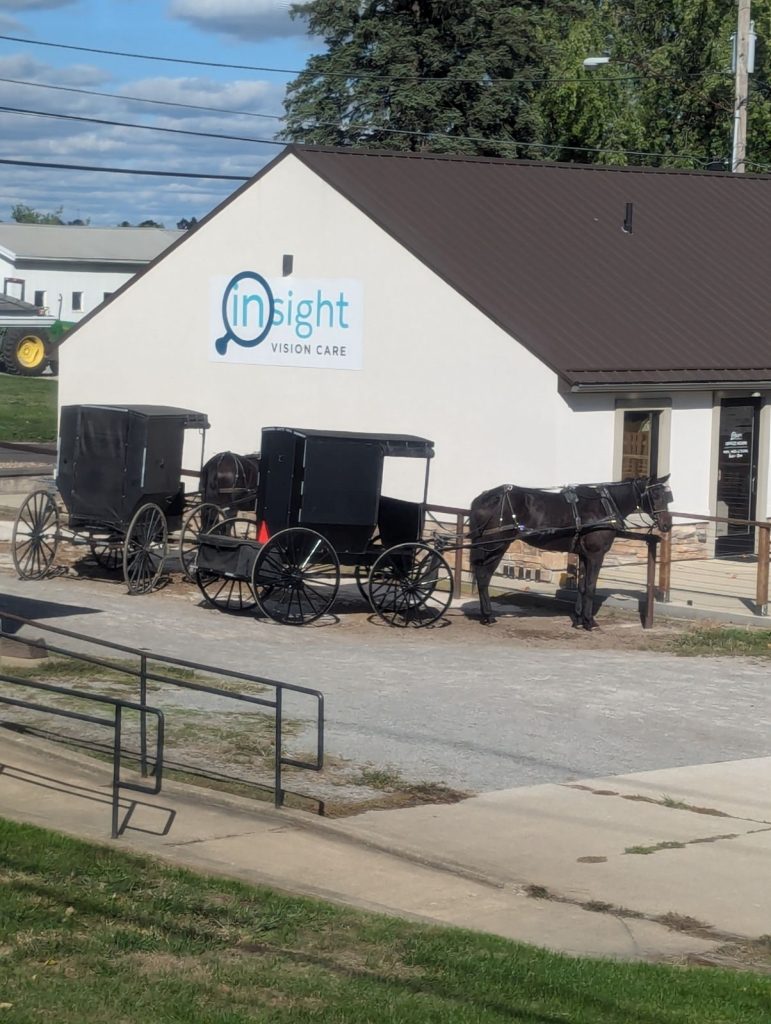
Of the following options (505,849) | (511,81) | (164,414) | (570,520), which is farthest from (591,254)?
(511,81)

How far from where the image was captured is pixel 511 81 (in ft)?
148

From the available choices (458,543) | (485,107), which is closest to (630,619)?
(458,543)

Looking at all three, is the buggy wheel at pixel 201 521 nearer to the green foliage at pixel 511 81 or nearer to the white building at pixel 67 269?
the green foliage at pixel 511 81

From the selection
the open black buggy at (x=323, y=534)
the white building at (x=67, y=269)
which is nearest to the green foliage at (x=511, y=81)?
the open black buggy at (x=323, y=534)

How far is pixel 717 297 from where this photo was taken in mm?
25281

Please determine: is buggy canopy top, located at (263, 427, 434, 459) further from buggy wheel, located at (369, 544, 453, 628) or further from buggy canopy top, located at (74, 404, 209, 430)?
buggy canopy top, located at (74, 404, 209, 430)

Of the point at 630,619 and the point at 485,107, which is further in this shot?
the point at 485,107

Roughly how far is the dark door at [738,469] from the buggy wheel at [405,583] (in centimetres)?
720

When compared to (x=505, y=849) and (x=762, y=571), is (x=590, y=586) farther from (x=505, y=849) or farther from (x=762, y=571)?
(x=505, y=849)

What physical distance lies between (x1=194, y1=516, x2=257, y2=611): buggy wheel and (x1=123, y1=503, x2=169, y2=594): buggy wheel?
0.71 metres

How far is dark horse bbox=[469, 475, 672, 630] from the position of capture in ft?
59.7

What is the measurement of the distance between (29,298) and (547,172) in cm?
5476

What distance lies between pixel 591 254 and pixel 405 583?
907 centimetres

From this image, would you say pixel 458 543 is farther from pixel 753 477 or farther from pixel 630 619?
pixel 753 477
